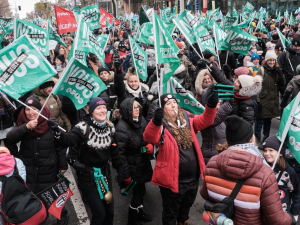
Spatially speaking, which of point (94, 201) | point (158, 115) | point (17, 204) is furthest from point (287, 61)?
point (17, 204)

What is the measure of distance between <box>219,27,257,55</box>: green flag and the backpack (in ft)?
18.0

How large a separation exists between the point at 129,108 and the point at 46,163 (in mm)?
1180

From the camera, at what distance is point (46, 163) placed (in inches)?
149

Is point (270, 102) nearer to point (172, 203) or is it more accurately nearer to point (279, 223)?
point (172, 203)

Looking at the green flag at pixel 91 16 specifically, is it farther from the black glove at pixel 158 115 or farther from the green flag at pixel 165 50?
the black glove at pixel 158 115

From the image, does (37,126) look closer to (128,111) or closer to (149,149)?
(128,111)

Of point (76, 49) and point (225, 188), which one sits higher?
point (76, 49)

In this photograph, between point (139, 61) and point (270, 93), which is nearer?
point (139, 61)

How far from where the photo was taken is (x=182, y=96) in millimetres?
4172

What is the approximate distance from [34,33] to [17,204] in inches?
182

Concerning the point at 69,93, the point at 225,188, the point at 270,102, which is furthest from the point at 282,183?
the point at 270,102

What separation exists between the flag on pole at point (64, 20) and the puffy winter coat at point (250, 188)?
7319 millimetres

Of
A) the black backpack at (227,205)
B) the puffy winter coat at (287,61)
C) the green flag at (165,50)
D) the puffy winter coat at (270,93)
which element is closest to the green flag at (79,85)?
the green flag at (165,50)

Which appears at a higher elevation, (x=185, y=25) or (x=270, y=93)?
(x=185, y=25)
